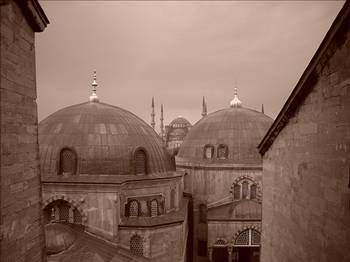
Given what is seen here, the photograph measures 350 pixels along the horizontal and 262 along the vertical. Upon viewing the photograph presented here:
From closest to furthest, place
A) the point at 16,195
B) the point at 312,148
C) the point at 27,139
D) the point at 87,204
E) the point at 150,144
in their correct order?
the point at 16,195
the point at 27,139
the point at 312,148
the point at 87,204
the point at 150,144

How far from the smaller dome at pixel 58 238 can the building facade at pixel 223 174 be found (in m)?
11.4

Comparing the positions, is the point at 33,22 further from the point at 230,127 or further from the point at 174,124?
the point at 174,124

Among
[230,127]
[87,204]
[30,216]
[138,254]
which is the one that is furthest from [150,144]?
[30,216]

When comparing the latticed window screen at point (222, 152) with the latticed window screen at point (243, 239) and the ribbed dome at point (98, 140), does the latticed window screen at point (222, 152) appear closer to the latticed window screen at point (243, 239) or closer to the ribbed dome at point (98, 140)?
the latticed window screen at point (243, 239)

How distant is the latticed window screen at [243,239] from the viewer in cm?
2150

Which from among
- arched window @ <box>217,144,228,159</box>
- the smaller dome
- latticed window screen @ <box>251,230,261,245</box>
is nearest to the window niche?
the smaller dome

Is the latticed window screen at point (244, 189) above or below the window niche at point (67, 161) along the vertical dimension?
below

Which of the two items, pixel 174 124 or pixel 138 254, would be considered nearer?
pixel 138 254

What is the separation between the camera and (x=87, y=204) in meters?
15.6

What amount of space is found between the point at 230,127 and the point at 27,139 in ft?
72.8

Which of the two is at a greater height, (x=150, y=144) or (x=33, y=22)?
(x=33, y=22)

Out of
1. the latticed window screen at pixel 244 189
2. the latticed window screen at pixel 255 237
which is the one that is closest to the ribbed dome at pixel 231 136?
the latticed window screen at pixel 244 189

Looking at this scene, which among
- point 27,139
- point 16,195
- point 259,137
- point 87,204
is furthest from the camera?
point 259,137

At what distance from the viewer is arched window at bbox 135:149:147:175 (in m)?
17.5
